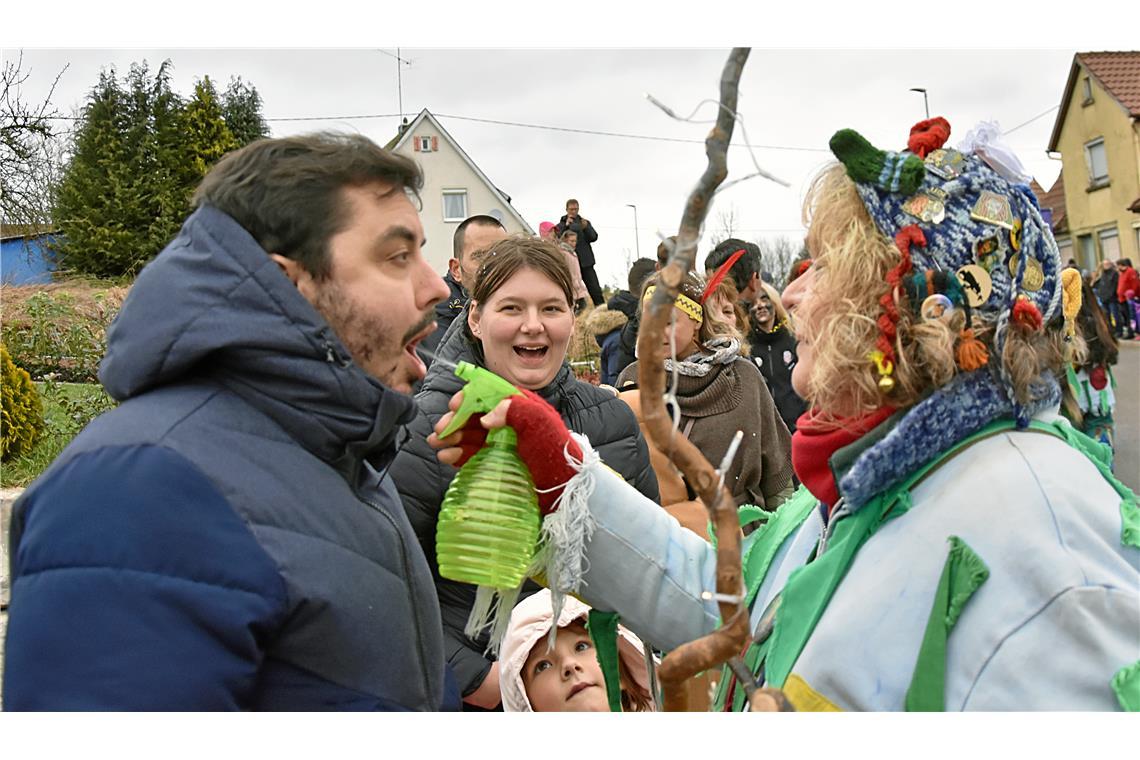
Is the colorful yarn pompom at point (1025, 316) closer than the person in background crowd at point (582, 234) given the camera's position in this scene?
Yes

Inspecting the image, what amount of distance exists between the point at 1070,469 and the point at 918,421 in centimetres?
25

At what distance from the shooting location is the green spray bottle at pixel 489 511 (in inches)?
68.7

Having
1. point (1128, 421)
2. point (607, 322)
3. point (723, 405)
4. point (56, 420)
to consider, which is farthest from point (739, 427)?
point (1128, 421)

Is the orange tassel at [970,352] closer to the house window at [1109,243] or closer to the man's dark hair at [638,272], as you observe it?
the man's dark hair at [638,272]

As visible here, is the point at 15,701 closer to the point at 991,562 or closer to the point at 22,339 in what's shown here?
the point at 991,562

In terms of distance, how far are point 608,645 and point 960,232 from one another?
1.13 metres

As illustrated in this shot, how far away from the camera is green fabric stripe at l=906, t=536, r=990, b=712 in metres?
1.54

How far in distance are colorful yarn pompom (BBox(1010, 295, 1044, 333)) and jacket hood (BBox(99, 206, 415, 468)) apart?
1.14m

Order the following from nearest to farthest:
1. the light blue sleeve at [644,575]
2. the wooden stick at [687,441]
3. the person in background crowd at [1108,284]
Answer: the wooden stick at [687,441] → the light blue sleeve at [644,575] → the person in background crowd at [1108,284]

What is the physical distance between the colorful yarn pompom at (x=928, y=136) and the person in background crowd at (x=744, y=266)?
10.2 feet

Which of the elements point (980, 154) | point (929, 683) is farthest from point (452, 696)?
point (980, 154)

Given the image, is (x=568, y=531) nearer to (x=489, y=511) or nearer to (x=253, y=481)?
(x=489, y=511)

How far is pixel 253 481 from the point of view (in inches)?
57.9

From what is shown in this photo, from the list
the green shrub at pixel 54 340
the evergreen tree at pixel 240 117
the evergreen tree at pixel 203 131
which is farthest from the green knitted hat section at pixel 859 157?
the evergreen tree at pixel 203 131
